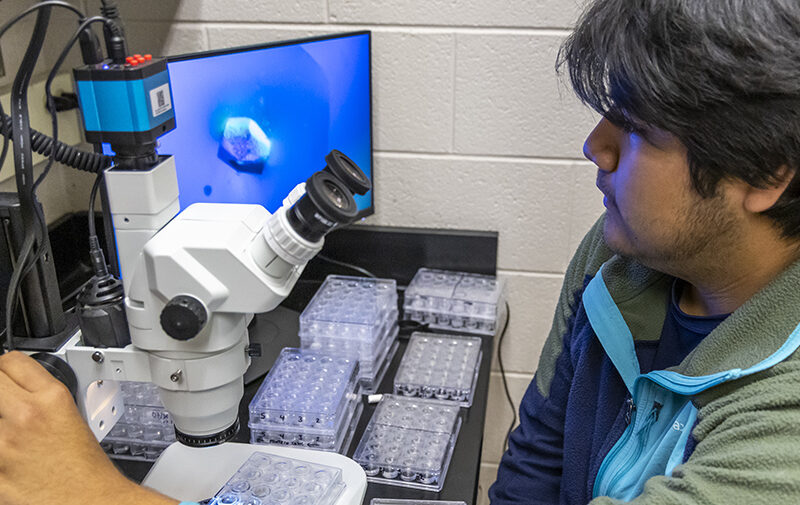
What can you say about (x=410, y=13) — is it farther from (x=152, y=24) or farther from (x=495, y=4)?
(x=152, y=24)

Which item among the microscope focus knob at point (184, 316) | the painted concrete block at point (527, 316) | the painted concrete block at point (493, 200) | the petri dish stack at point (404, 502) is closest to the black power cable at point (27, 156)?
the microscope focus knob at point (184, 316)

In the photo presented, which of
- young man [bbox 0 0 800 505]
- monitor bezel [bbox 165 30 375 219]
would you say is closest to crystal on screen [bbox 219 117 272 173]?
monitor bezel [bbox 165 30 375 219]

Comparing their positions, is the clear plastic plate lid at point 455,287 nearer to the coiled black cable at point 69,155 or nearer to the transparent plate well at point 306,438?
the transparent plate well at point 306,438

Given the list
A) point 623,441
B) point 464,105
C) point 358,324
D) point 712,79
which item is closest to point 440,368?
point 358,324

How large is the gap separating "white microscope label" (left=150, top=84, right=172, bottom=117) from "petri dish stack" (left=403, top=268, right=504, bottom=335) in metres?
0.83

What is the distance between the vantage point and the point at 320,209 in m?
0.72

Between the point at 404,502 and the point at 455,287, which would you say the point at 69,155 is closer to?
the point at 404,502

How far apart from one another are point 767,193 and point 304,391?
2.43 feet

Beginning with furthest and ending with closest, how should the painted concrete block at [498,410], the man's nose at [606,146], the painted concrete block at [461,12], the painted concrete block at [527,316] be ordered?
the painted concrete block at [498,410] < the painted concrete block at [527,316] < the painted concrete block at [461,12] < the man's nose at [606,146]

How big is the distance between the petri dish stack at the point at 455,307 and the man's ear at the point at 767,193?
2.32 ft

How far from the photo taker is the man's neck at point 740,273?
910 mm

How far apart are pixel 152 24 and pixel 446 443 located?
3.76ft

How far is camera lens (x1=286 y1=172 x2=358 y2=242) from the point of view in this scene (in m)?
0.72

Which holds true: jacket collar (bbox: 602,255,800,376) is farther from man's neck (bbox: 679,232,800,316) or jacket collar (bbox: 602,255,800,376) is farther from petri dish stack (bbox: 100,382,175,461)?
petri dish stack (bbox: 100,382,175,461)
